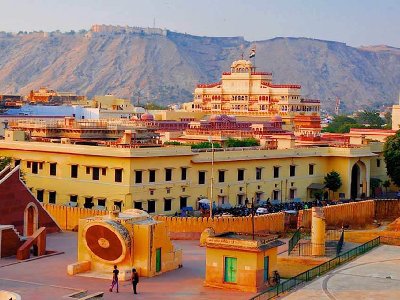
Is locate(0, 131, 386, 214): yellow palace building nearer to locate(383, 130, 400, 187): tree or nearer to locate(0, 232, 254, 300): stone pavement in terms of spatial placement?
locate(383, 130, 400, 187): tree

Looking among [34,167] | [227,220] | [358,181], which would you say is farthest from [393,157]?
[34,167]

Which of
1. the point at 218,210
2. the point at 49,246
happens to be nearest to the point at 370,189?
the point at 218,210

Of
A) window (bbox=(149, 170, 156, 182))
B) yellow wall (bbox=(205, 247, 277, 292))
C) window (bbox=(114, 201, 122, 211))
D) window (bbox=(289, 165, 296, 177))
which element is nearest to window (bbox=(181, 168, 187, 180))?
window (bbox=(149, 170, 156, 182))

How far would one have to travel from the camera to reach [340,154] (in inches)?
2387

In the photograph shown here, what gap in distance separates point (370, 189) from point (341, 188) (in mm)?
4914

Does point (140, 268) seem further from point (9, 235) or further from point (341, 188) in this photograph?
point (341, 188)

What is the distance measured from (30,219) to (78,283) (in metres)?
10.7

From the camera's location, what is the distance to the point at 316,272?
32.7m

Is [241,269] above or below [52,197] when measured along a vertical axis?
below

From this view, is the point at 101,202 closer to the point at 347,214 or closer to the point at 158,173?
the point at 158,173

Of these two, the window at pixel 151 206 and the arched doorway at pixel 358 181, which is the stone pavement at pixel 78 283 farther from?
the arched doorway at pixel 358 181

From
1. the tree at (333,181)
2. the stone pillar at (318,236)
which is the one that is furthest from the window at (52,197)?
the tree at (333,181)

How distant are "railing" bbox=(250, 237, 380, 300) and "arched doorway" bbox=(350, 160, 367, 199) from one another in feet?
70.1

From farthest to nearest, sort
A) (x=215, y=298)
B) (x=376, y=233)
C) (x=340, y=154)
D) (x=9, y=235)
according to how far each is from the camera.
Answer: (x=340, y=154)
(x=376, y=233)
(x=9, y=235)
(x=215, y=298)
